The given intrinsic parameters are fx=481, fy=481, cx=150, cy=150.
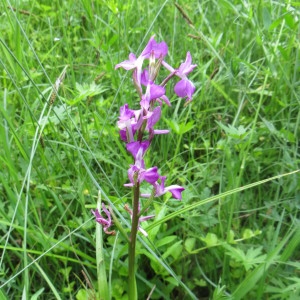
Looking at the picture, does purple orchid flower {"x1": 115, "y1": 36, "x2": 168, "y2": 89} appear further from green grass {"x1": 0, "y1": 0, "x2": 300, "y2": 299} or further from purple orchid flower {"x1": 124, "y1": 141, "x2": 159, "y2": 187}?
green grass {"x1": 0, "y1": 0, "x2": 300, "y2": 299}

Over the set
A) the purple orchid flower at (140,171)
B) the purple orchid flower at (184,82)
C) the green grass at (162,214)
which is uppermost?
the purple orchid flower at (184,82)

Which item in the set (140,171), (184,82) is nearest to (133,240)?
(140,171)

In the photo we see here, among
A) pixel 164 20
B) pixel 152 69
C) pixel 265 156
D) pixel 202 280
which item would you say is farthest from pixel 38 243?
pixel 164 20

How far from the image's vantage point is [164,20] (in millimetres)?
2279

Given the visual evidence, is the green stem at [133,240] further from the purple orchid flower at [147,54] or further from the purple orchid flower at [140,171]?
the purple orchid flower at [147,54]

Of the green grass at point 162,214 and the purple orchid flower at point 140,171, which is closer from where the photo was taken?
the purple orchid flower at point 140,171

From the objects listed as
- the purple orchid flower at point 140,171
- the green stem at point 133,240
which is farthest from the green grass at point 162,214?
the purple orchid flower at point 140,171

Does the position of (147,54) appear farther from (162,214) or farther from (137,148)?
(162,214)

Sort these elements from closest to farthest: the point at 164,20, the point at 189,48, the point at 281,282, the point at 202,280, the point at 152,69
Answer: the point at 152,69 → the point at 281,282 → the point at 202,280 → the point at 189,48 → the point at 164,20

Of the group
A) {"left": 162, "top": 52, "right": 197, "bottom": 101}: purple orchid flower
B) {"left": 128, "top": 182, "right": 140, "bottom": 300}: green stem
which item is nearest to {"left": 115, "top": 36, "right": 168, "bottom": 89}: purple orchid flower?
{"left": 162, "top": 52, "right": 197, "bottom": 101}: purple orchid flower

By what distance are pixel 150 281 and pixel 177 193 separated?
0.47 metres

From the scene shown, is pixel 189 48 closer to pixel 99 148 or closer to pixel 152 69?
pixel 99 148

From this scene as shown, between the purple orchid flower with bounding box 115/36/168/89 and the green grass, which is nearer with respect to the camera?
the purple orchid flower with bounding box 115/36/168/89

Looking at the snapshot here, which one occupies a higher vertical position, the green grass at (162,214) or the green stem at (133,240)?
the green stem at (133,240)
